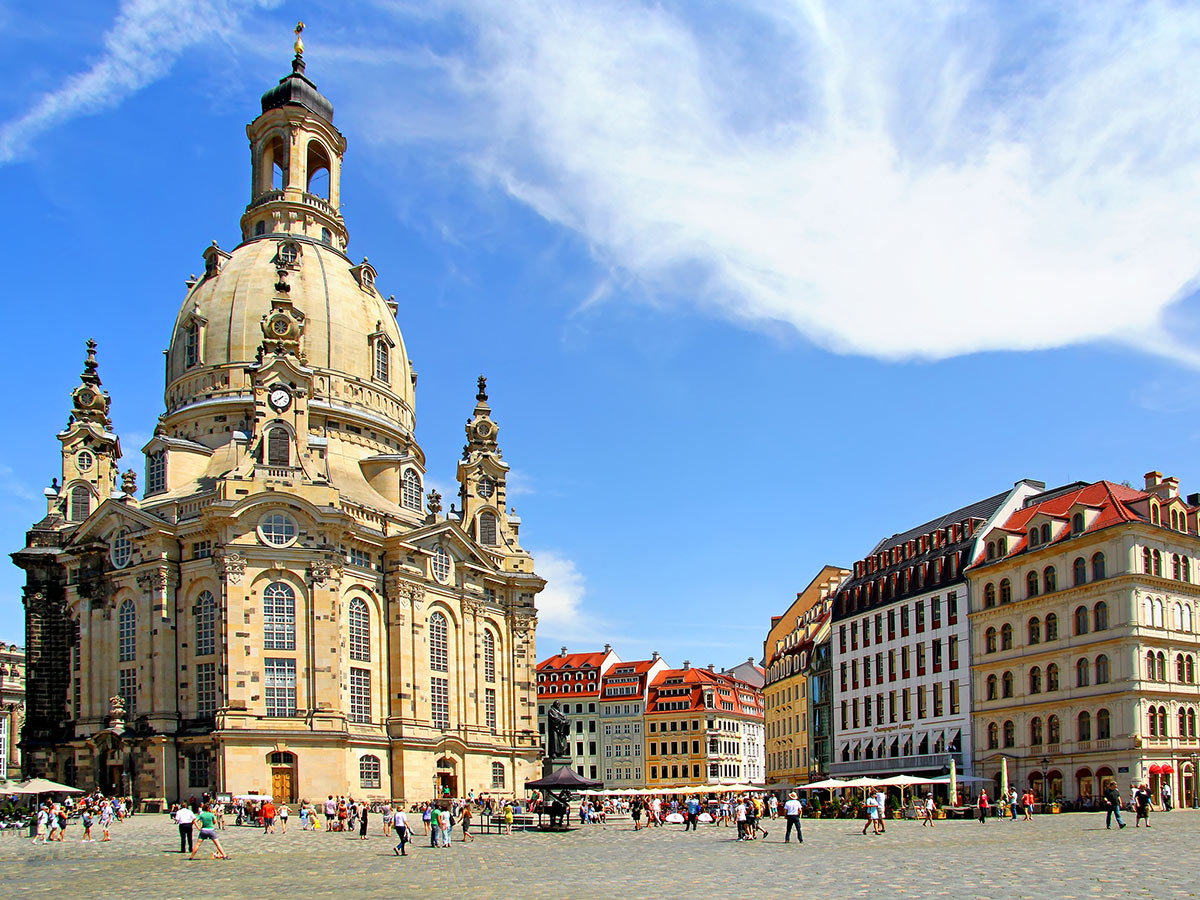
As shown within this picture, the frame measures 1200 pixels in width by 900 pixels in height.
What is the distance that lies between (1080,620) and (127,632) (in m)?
54.8

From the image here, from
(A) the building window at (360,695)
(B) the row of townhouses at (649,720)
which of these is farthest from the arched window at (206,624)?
(B) the row of townhouses at (649,720)

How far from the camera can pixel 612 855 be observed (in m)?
40.3

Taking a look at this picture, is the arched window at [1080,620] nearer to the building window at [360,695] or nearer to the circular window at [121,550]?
the building window at [360,695]

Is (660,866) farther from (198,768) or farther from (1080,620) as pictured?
(198,768)

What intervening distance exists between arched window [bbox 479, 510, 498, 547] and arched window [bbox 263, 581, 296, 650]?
822 inches

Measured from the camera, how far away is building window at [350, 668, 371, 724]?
7606cm

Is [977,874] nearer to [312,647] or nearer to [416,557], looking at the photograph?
[312,647]

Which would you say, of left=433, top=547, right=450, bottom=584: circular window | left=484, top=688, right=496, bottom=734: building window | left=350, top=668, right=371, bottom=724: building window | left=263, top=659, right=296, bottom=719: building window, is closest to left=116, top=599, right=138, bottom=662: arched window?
left=263, top=659, right=296, bottom=719: building window

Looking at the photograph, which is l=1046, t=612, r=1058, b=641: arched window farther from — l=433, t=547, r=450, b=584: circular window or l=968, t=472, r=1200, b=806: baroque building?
l=433, t=547, r=450, b=584: circular window

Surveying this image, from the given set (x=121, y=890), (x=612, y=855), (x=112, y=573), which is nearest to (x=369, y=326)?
(x=112, y=573)

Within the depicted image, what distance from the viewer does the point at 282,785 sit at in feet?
232

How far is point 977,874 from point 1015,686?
47.6m

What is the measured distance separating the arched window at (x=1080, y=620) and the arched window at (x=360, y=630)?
40974 millimetres

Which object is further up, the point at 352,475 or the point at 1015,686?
the point at 352,475
